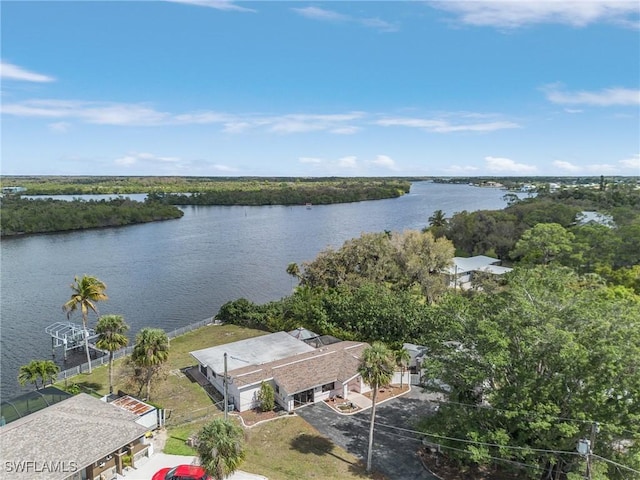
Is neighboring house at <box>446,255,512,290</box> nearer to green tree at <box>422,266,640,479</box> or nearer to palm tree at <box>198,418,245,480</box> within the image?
green tree at <box>422,266,640,479</box>

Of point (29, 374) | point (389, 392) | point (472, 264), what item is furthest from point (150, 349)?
point (472, 264)

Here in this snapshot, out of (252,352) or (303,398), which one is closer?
(303,398)

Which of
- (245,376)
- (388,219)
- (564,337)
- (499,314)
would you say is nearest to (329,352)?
(245,376)

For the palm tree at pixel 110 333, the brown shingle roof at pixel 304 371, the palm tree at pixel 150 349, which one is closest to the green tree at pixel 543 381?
the brown shingle roof at pixel 304 371

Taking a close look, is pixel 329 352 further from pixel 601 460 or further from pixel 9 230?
pixel 9 230

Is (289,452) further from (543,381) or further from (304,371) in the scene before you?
(543,381)

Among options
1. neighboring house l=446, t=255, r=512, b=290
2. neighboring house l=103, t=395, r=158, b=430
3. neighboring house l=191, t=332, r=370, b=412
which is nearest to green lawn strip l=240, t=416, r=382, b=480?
neighboring house l=191, t=332, r=370, b=412
